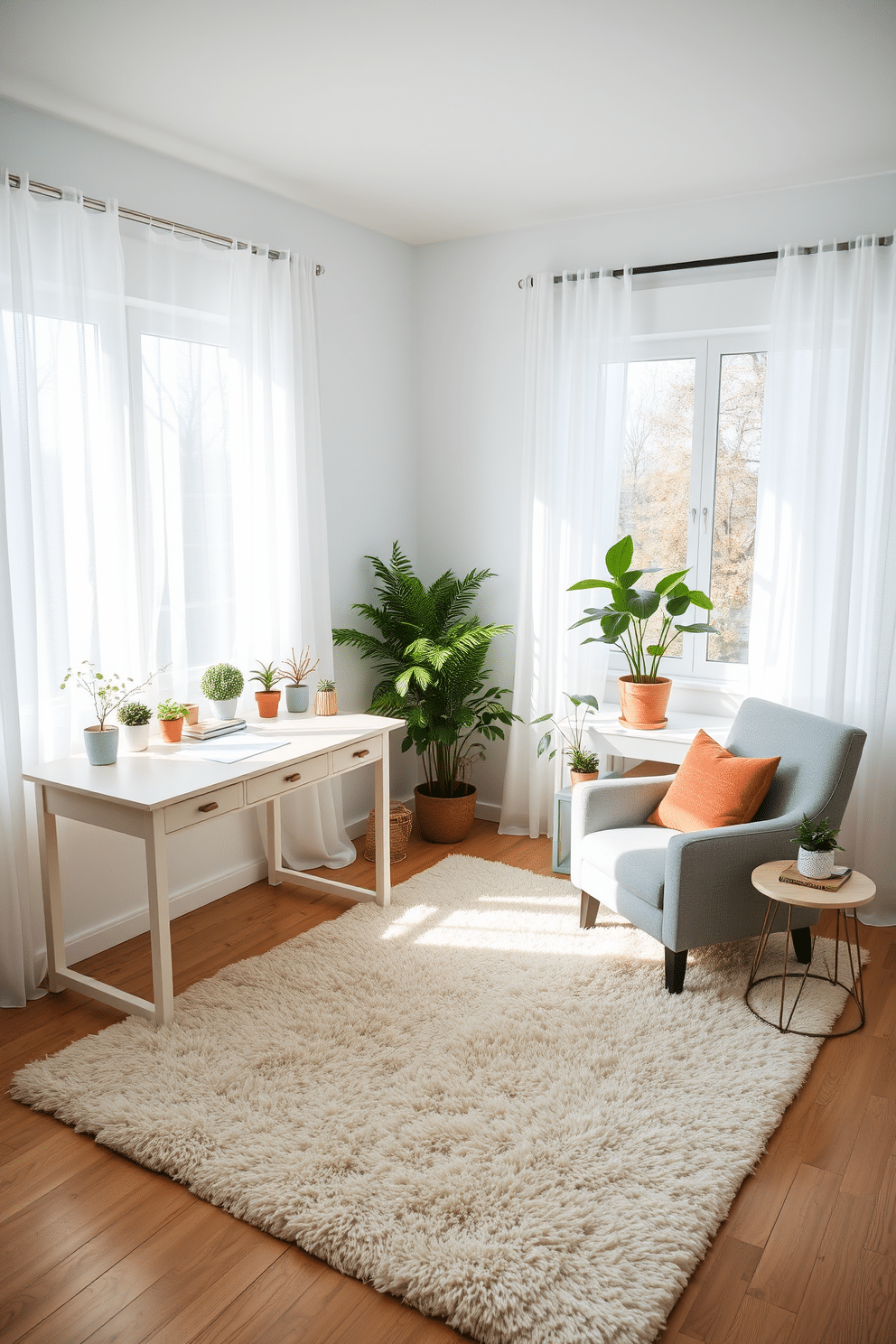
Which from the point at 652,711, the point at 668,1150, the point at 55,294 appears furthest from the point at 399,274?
the point at 668,1150

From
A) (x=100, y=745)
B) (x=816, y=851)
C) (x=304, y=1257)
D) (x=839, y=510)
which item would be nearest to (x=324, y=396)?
(x=100, y=745)

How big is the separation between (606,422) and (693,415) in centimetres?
39

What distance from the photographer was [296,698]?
12.3ft

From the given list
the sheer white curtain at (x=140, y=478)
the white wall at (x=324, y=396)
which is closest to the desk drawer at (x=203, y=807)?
the sheer white curtain at (x=140, y=478)

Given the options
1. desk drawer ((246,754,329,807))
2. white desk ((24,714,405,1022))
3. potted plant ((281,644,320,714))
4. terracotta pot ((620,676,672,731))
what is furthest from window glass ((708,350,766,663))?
desk drawer ((246,754,329,807))

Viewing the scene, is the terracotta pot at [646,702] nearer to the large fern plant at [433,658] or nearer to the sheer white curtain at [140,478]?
the large fern plant at [433,658]

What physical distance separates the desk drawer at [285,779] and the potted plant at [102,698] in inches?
18.2

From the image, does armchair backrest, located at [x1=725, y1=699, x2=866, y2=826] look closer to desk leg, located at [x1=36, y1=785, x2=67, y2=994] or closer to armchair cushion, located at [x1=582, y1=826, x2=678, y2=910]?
armchair cushion, located at [x1=582, y1=826, x2=678, y2=910]

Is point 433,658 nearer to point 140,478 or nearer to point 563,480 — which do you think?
point 563,480

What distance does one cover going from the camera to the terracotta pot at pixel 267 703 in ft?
11.9

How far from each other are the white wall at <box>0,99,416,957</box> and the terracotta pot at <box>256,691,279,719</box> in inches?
20.8

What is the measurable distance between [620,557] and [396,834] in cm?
158

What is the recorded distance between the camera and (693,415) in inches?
162

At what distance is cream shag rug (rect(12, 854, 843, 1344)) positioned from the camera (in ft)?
6.33
